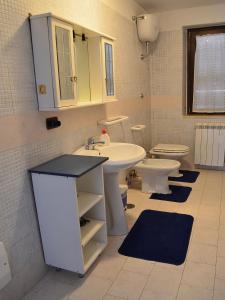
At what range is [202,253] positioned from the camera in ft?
Answer: 6.59

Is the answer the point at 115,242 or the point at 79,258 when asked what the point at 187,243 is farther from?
the point at 79,258

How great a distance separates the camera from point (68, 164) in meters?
1.73

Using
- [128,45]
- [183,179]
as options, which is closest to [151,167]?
[183,179]

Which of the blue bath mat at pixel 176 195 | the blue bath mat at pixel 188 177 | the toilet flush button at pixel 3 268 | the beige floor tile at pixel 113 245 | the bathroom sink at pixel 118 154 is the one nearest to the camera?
the toilet flush button at pixel 3 268

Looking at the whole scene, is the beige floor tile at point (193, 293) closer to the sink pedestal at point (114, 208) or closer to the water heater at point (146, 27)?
the sink pedestal at point (114, 208)

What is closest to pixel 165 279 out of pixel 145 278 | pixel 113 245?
pixel 145 278

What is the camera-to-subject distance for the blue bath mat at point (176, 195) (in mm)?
2940

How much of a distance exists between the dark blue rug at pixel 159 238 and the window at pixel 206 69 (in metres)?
1.83

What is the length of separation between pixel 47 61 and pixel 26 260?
3.98ft

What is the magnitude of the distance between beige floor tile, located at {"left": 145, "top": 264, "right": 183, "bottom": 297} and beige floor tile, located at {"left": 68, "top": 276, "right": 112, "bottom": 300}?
27 cm

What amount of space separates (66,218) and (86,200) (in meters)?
0.23

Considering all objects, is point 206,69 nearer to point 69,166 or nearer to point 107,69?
point 107,69

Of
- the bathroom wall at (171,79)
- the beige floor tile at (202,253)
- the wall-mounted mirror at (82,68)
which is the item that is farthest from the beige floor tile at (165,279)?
the bathroom wall at (171,79)

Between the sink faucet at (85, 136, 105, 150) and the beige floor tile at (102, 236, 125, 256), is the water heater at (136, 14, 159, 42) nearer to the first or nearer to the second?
the sink faucet at (85, 136, 105, 150)
